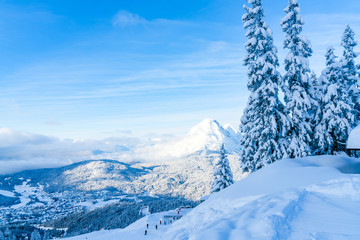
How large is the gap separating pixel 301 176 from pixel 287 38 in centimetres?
1516

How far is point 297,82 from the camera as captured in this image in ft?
71.1

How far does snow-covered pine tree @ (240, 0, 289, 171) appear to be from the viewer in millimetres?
20047

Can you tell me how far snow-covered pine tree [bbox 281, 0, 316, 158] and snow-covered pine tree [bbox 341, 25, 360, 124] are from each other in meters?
9.38

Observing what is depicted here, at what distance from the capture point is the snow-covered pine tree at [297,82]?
803 inches

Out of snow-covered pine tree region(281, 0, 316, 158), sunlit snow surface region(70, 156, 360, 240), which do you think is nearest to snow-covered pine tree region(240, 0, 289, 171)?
snow-covered pine tree region(281, 0, 316, 158)

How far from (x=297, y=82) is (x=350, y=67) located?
12.9 m

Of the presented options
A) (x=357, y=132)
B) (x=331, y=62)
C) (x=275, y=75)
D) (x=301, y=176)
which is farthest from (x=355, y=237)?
(x=331, y=62)

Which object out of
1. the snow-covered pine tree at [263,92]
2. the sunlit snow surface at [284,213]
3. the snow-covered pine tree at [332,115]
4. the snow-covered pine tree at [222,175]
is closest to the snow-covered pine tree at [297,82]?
the snow-covered pine tree at [263,92]

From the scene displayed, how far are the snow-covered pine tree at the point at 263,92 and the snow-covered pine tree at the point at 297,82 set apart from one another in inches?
37.1

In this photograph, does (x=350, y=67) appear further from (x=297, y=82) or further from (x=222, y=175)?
(x=222, y=175)

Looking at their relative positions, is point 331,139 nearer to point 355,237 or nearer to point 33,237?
point 355,237

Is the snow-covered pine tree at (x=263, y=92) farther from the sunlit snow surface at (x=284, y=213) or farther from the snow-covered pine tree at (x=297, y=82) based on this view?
the sunlit snow surface at (x=284, y=213)

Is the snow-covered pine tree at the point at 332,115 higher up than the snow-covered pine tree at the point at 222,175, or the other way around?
the snow-covered pine tree at the point at 332,115

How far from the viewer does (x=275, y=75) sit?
2009cm
